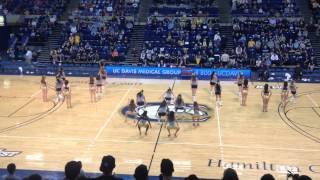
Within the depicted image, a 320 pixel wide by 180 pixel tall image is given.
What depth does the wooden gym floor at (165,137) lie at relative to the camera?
17.2m

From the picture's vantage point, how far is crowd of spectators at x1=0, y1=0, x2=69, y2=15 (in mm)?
42438

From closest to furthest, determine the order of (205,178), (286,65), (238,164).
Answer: (205,178) → (238,164) → (286,65)

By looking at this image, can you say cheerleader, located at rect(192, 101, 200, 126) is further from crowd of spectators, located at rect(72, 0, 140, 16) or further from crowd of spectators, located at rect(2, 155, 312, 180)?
crowd of spectators, located at rect(72, 0, 140, 16)

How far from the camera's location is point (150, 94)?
2842 centimetres

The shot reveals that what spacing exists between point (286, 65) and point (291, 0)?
8899 millimetres

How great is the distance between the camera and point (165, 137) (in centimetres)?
2039

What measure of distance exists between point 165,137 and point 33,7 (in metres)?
27.5

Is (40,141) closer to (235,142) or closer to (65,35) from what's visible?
(235,142)

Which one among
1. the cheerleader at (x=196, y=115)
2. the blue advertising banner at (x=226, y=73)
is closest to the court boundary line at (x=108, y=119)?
the cheerleader at (x=196, y=115)

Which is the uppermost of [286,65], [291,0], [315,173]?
[291,0]

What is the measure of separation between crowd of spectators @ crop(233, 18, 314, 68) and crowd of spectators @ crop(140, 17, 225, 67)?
73.6 inches

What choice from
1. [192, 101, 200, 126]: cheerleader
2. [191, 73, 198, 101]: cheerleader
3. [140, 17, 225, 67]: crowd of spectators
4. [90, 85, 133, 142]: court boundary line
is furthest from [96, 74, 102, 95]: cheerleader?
[140, 17, 225, 67]: crowd of spectators

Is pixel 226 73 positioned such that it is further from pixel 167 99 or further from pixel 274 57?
pixel 167 99

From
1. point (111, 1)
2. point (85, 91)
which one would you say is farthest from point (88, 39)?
point (85, 91)
